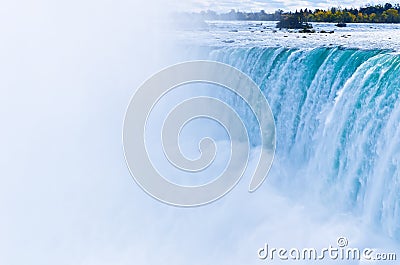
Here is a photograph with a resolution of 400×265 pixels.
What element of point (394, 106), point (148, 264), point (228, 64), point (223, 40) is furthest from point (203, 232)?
point (223, 40)

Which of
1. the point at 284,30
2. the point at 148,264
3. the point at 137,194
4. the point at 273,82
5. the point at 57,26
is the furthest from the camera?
the point at 284,30

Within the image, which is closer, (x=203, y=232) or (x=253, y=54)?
(x=203, y=232)

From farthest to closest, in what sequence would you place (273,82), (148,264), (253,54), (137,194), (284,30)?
1. (284,30)
2. (253,54)
3. (273,82)
4. (137,194)
5. (148,264)

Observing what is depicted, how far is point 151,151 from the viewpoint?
9.73 meters

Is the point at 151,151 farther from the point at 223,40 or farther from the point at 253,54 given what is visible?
the point at 223,40

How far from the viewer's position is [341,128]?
791cm

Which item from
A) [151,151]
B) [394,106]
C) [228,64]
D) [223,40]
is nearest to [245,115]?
[228,64]

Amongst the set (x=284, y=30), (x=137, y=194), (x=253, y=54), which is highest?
(x=284, y=30)

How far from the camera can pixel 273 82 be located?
10.4 meters

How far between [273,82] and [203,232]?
3156 millimetres

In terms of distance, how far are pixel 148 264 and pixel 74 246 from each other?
57.4 inches

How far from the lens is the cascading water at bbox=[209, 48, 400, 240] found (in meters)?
6.98

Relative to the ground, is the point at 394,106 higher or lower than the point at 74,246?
higher

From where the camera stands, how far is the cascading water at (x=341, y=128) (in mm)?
6977
